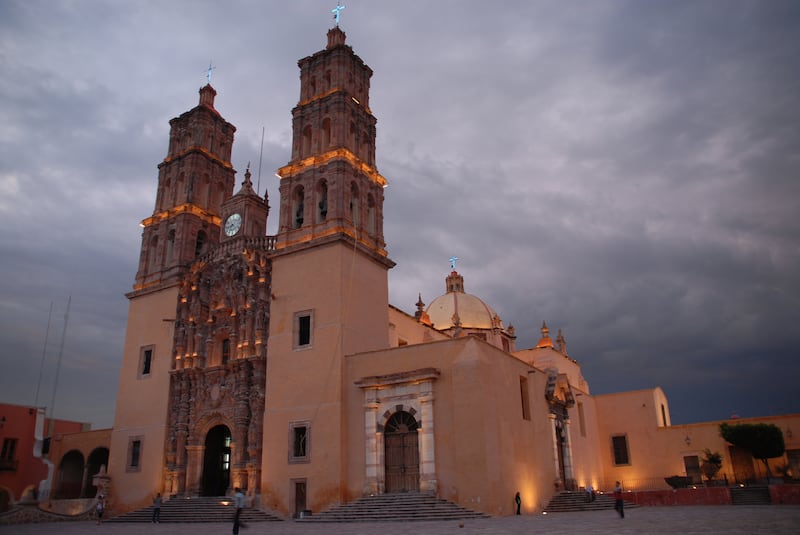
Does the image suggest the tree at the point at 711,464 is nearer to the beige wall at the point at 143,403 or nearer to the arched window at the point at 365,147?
the arched window at the point at 365,147

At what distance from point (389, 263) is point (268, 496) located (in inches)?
441

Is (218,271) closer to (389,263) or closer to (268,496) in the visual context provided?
(389,263)

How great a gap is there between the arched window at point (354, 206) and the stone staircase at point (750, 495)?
20142mm

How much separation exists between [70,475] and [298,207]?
22.8 meters

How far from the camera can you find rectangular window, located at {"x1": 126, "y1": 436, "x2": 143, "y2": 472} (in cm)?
3000

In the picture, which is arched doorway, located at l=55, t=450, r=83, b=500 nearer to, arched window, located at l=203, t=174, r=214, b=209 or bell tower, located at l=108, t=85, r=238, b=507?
bell tower, located at l=108, t=85, r=238, b=507

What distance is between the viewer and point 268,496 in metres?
25.4

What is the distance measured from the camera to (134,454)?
30594mm

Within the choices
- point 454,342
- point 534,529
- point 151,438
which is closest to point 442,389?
point 454,342

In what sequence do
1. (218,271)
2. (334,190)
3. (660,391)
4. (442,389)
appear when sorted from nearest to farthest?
(442,389), (334,190), (218,271), (660,391)

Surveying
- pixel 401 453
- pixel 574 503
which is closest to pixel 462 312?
pixel 574 503

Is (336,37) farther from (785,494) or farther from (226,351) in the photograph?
(785,494)

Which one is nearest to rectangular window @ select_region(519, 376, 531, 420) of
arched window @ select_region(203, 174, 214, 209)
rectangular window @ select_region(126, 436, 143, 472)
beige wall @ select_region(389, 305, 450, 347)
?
beige wall @ select_region(389, 305, 450, 347)

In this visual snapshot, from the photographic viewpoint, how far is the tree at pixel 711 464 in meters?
33.2
